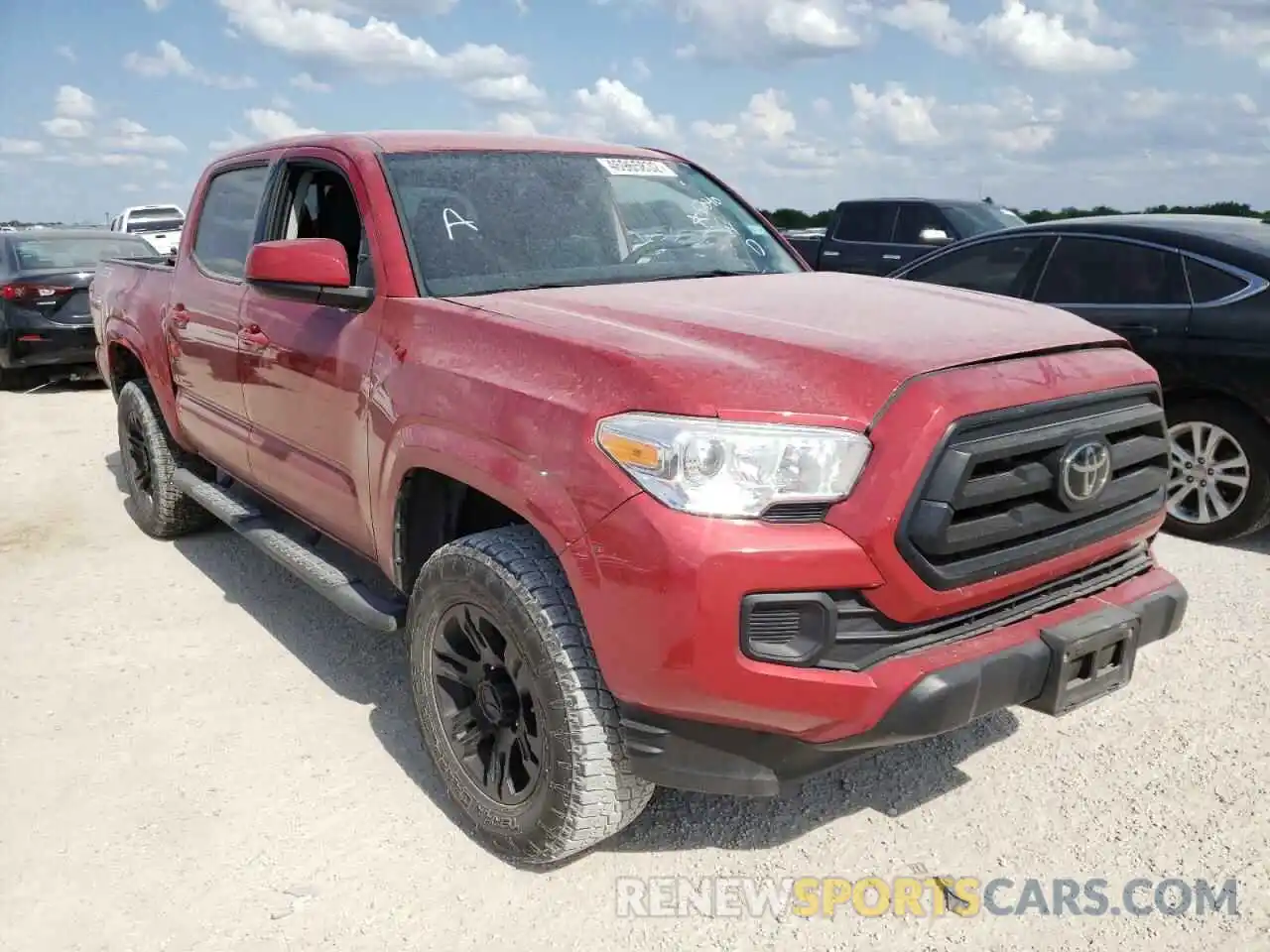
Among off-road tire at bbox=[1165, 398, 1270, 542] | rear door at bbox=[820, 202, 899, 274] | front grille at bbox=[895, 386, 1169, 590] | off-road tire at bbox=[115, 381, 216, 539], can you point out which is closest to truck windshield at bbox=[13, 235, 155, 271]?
off-road tire at bbox=[115, 381, 216, 539]

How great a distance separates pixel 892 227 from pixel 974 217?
3.13 ft

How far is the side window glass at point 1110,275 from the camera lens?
5.28m

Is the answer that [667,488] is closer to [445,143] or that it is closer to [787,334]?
[787,334]

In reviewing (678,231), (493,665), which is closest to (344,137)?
(678,231)

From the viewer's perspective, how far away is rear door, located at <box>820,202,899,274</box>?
1245cm

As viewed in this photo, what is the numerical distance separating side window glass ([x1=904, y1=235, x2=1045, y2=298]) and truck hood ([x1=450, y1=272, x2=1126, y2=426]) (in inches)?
120

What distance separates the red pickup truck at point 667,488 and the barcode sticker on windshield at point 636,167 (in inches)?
8.3

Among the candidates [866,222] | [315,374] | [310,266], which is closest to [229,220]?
[315,374]

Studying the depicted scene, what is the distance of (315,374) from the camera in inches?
134

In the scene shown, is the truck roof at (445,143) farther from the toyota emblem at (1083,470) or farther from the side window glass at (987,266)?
the side window glass at (987,266)

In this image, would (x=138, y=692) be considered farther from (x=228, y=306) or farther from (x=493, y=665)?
(x=493, y=665)

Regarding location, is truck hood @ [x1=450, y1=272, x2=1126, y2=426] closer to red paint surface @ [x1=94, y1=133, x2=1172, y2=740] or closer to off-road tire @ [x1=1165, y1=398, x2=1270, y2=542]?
red paint surface @ [x1=94, y1=133, x2=1172, y2=740]

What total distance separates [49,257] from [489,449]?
10.1m

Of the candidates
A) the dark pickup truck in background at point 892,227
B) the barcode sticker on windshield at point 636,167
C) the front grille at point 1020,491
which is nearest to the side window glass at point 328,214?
the barcode sticker on windshield at point 636,167
